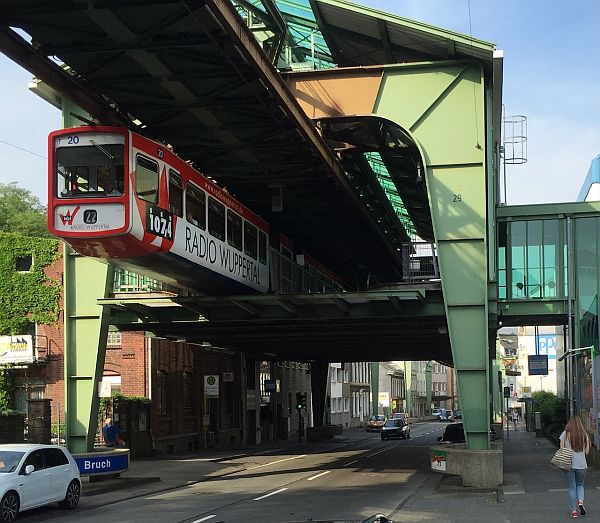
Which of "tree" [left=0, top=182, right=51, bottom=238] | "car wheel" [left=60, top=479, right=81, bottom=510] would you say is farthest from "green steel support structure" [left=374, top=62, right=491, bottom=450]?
"tree" [left=0, top=182, right=51, bottom=238]

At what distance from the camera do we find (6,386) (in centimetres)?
3806

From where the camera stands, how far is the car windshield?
1722 cm

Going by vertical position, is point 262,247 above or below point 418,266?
above

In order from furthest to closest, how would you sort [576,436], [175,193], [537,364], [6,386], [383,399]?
1. [383,399]
2. [537,364]
3. [6,386]
4. [175,193]
5. [576,436]

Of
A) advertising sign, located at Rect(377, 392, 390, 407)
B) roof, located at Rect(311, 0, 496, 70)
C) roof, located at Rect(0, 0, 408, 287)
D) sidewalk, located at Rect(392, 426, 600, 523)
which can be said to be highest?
roof, located at Rect(311, 0, 496, 70)

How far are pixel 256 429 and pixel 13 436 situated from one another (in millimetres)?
24793

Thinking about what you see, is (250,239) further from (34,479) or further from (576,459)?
(576,459)

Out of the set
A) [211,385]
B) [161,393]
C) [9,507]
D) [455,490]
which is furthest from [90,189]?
[161,393]

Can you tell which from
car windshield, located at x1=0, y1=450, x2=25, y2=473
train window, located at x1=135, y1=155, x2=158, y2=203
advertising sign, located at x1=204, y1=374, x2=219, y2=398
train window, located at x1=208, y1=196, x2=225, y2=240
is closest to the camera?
car windshield, located at x1=0, y1=450, x2=25, y2=473

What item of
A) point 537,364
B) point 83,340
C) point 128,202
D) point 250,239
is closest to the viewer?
point 128,202

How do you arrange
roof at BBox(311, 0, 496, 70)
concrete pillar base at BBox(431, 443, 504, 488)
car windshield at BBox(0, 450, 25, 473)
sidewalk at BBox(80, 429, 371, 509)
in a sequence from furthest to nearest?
1. roof at BBox(311, 0, 496, 70)
2. concrete pillar base at BBox(431, 443, 504, 488)
3. sidewalk at BBox(80, 429, 371, 509)
4. car windshield at BBox(0, 450, 25, 473)

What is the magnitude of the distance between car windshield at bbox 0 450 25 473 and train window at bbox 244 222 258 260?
9322 millimetres

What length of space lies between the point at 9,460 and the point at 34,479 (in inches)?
24.9

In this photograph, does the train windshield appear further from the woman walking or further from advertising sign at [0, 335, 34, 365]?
advertising sign at [0, 335, 34, 365]
